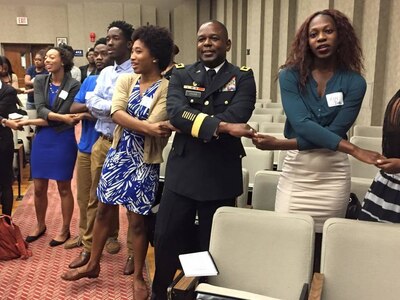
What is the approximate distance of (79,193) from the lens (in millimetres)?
3232

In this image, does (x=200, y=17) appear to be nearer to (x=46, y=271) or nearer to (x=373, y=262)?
(x=46, y=271)

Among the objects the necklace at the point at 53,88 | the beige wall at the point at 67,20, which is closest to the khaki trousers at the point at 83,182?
the necklace at the point at 53,88

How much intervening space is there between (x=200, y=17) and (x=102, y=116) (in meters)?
11.9

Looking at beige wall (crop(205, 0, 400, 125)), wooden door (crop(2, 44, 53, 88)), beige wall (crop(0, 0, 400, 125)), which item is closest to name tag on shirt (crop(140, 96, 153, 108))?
beige wall (crop(205, 0, 400, 125))

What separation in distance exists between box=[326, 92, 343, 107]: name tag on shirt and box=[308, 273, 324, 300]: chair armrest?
0.73m

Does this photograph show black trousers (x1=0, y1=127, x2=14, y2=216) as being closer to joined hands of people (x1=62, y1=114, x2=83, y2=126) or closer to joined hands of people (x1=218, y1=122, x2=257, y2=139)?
joined hands of people (x1=62, y1=114, x2=83, y2=126)

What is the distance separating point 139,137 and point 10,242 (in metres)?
1.56

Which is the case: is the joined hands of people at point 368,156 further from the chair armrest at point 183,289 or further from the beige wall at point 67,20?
the beige wall at point 67,20

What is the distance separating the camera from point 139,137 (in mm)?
2371

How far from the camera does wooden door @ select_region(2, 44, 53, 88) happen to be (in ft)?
47.1

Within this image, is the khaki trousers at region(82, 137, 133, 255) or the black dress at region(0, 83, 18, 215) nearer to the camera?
the khaki trousers at region(82, 137, 133, 255)

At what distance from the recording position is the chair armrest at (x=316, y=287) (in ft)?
5.11

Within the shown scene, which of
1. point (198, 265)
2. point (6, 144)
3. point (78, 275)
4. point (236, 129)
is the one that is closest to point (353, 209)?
point (236, 129)

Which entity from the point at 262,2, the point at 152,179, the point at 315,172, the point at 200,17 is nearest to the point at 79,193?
the point at 152,179
